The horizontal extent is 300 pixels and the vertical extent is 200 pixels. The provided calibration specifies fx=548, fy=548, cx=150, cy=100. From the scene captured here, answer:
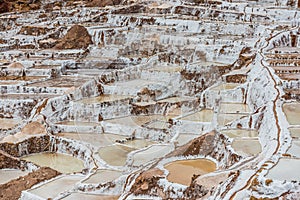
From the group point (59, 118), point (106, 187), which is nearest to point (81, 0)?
point (59, 118)

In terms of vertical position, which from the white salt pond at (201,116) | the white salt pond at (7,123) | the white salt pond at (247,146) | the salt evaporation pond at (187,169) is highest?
the white salt pond at (247,146)

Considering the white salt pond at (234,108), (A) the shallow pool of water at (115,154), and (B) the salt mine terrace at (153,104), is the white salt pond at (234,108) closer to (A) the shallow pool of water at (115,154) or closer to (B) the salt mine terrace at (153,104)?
(B) the salt mine terrace at (153,104)

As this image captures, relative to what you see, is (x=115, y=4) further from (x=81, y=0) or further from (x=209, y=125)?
(x=209, y=125)

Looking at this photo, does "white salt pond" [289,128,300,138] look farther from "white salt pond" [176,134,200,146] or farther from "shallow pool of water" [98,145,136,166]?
"shallow pool of water" [98,145,136,166]

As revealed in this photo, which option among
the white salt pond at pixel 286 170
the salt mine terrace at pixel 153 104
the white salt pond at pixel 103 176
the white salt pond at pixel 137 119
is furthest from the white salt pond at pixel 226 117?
the white salt pond at pixel 286 170

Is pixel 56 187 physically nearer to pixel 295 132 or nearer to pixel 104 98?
pixel 295 132

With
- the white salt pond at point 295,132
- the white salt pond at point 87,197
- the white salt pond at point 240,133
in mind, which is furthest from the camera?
the white salt pond at point 240,133
